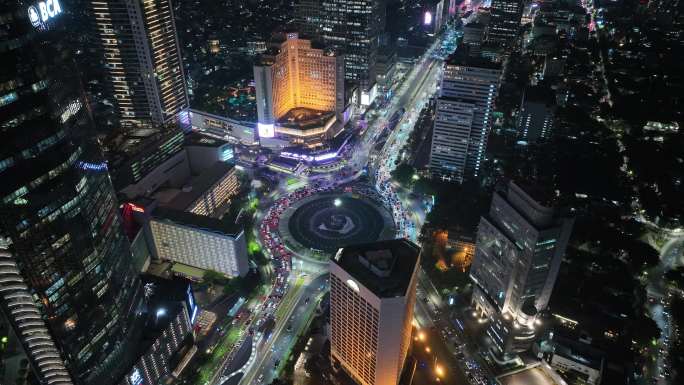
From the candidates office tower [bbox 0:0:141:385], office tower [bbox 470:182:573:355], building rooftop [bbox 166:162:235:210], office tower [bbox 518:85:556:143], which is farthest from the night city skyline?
office tower [bbox 518:85:556:143]

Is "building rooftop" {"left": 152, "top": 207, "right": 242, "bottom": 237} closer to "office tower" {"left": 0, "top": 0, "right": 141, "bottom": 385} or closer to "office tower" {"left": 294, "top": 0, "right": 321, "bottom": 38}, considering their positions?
"office tower" {"left": 0, "top": 0, "right": 141, "bottom": 385}

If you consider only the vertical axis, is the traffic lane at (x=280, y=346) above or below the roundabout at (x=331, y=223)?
below

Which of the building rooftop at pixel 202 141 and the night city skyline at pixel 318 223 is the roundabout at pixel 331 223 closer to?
the night city skyline at pixel 318 223

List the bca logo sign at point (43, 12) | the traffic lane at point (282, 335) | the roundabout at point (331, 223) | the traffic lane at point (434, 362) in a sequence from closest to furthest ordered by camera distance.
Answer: the bca logo sign at point (43, 12) → the traffic lane at point (434, 362) → the traffic lane at point (282, 335) → the roundabout at point (331, 223)

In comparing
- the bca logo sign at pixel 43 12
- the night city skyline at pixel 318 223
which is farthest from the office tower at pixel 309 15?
the bca logo sign at pixel 43 12

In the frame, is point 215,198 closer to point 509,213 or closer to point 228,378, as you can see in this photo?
point 228,378

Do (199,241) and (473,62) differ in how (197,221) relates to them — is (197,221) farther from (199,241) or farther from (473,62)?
(473,62)

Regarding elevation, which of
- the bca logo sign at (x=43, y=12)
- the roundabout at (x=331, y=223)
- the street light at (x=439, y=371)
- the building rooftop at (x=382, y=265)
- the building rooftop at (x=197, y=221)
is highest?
the bca logo sign at (x=43, y=12)
